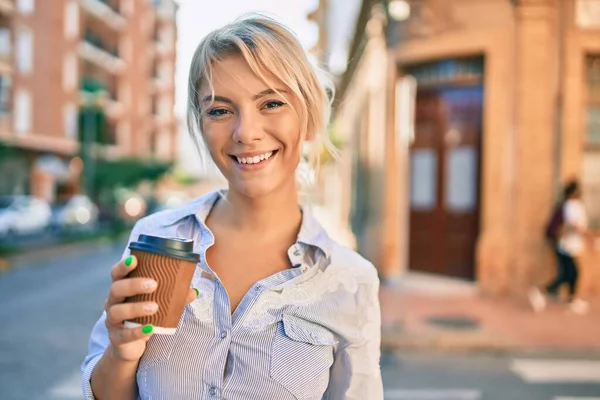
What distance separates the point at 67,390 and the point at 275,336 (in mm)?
4843

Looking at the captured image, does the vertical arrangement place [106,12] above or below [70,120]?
above

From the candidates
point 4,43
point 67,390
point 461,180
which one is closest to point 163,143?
point 4,43

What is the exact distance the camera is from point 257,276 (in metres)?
1.56

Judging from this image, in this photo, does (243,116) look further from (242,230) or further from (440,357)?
(440,357)

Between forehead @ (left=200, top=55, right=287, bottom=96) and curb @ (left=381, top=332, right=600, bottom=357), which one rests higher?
forehead @ (left=200, top=55, right=287, bottom=96)

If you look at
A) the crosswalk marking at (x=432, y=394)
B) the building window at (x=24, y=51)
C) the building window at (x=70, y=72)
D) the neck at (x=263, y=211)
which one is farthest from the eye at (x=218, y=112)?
the building window at (x=70, y=72)

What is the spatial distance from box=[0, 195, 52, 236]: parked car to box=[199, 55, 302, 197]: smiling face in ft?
77.1

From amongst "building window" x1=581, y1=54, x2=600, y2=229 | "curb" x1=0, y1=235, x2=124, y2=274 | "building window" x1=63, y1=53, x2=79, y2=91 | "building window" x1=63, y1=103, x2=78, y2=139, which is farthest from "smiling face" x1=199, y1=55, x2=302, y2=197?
"building window" x1=63, y1=103, x2=78, y2=139

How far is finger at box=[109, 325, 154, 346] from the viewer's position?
1.17 m

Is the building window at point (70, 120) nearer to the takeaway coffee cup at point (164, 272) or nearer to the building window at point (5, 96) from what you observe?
the building window at point (5, 96)

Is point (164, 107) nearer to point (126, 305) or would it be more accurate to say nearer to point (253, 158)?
point (253, 158)

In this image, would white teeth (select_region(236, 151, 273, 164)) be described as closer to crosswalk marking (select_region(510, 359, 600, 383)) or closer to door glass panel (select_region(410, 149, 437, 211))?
crosswalk marking (select_region(510, 359, 600, 383))

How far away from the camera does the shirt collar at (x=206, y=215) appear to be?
1597 mm

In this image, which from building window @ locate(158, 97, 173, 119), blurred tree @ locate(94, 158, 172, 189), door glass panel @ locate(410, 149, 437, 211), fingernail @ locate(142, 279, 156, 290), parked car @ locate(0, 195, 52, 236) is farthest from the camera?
building window @ locate(158, 97, 173, 119)
